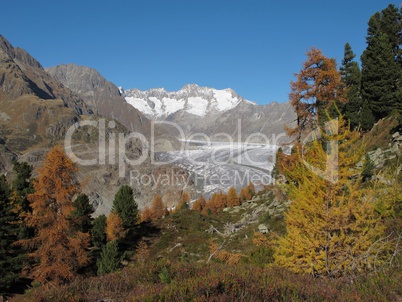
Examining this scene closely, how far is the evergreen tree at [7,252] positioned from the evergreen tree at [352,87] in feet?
110

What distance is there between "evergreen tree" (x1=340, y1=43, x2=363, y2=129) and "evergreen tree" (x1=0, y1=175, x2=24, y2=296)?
3359cm

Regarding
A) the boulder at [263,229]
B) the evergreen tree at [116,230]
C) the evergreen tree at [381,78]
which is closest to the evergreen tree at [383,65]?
the evergreen tree at [381,78]

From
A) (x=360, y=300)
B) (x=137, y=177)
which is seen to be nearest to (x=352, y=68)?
(x=360, y=300)

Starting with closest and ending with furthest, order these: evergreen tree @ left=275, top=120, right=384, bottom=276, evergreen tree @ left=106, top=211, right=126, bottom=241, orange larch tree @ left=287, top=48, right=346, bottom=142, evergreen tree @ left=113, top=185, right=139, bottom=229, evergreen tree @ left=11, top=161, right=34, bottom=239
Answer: evergreen tree @ left=275, top=120, right=384, bottom=276, orange larch tree @ left=287, top=48, right=346, bottom=142, evergreen tree @ left=11, top=161, right=34, bottom=239, evergreen tree @ left=106, top=211, right=126, bottom=241, evergreen tree @ left=113, top=185, right=139, bottom=229

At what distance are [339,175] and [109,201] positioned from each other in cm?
→ 14374

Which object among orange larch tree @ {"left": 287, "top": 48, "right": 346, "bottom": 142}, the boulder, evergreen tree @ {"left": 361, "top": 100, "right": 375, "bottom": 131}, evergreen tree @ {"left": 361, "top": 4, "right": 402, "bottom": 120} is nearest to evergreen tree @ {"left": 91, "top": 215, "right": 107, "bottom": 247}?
the boulder

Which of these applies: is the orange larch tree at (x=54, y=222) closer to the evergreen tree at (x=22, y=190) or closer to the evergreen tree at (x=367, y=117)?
the evergreen tree at (x=22, y=190)

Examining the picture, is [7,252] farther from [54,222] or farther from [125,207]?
[125,207]

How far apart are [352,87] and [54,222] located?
110 ft

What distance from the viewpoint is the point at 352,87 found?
3519 cm

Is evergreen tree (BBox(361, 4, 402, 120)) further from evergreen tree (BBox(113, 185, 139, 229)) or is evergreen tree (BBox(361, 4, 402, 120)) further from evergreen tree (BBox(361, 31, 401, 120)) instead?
evergreen tree (BBox(113, 185, 139, 229))

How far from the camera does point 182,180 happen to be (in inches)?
6993

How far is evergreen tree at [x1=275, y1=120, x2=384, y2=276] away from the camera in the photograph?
30.0 ft

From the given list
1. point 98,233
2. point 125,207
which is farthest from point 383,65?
point 125,207
